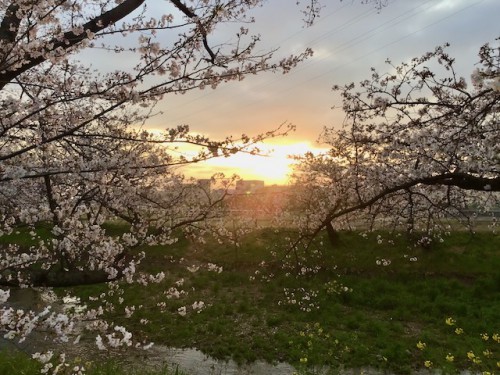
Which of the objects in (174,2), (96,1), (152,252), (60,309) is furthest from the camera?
(152,252)

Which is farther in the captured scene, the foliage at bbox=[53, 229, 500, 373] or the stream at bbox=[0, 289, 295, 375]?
the foliage at bbox=[53, 229, 500, 373]

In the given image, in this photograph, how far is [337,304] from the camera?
15.6 metres

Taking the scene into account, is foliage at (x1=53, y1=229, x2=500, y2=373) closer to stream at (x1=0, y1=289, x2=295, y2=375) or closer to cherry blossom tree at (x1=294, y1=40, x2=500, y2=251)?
stream at (x1=0, y1=289, x2=295, y2=375)

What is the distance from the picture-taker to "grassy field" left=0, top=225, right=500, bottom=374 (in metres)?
11.4

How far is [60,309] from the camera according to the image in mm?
15977

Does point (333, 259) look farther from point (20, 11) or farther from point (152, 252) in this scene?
point (20, 11)

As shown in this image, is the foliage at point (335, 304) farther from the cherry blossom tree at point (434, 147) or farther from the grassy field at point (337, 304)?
the cherry blossom tree at point (434, 147)

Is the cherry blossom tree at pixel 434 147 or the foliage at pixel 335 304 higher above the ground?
the cherry blossom tree at pixel 434 147

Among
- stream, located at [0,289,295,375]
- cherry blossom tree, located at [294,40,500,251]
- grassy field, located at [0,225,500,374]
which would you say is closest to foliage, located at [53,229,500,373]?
grassy field, located at [0,225,500,374]

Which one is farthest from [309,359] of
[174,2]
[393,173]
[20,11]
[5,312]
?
[20,11]

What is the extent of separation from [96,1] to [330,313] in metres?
13.0

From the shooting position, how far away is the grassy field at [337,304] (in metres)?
11.4

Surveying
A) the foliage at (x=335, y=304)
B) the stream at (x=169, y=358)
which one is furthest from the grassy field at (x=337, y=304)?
the stream at (x=169, y=358)

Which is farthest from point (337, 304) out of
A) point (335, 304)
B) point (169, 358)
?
point (169, 358)
